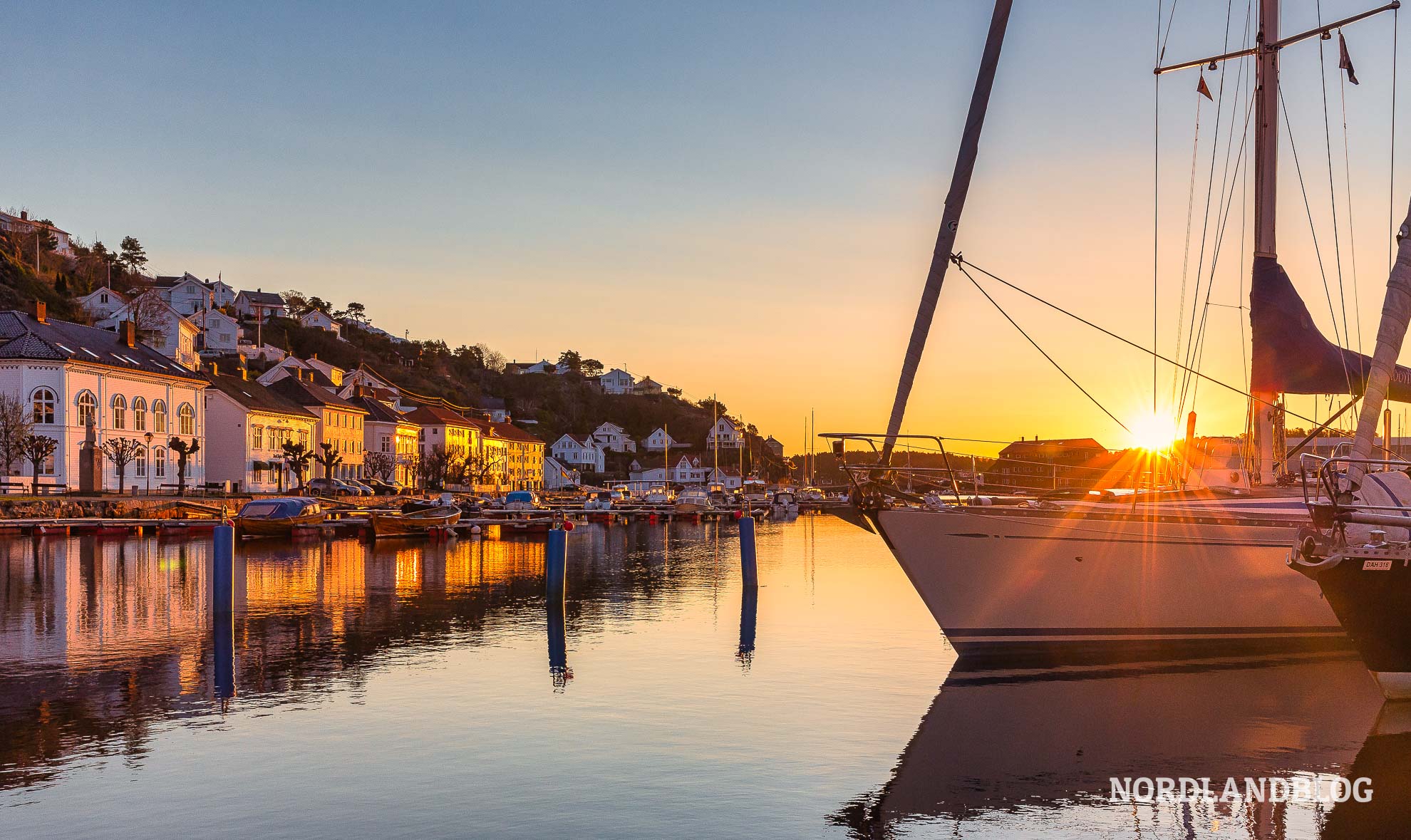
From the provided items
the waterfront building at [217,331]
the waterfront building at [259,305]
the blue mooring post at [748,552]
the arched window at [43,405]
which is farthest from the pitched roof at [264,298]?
the blue mooring post at [748,552]

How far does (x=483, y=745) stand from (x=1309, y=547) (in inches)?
510

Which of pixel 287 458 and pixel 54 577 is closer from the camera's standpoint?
pixel 54 577

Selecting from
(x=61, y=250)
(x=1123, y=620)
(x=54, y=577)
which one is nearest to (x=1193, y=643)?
(x=1123, y=620)

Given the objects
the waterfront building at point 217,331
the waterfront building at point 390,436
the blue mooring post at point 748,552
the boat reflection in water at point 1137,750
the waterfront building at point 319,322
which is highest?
the waterfront building at point 319,322

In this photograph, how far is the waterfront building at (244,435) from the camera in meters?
93.9

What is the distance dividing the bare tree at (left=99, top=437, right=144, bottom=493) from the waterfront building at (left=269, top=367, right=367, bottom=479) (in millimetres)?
29068

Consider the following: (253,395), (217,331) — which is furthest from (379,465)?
(217,331)

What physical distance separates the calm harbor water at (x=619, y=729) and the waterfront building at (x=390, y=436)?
9800cm

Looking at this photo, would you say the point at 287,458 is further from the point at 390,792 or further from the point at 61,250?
the point at 390,792

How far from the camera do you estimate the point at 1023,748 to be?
54.6ft

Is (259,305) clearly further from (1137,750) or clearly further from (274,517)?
(1137,750)

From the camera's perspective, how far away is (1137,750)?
16.5 meters

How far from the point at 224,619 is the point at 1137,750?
18198 mm

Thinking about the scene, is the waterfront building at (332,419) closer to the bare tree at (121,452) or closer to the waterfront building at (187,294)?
the bare tree at (121,452)
